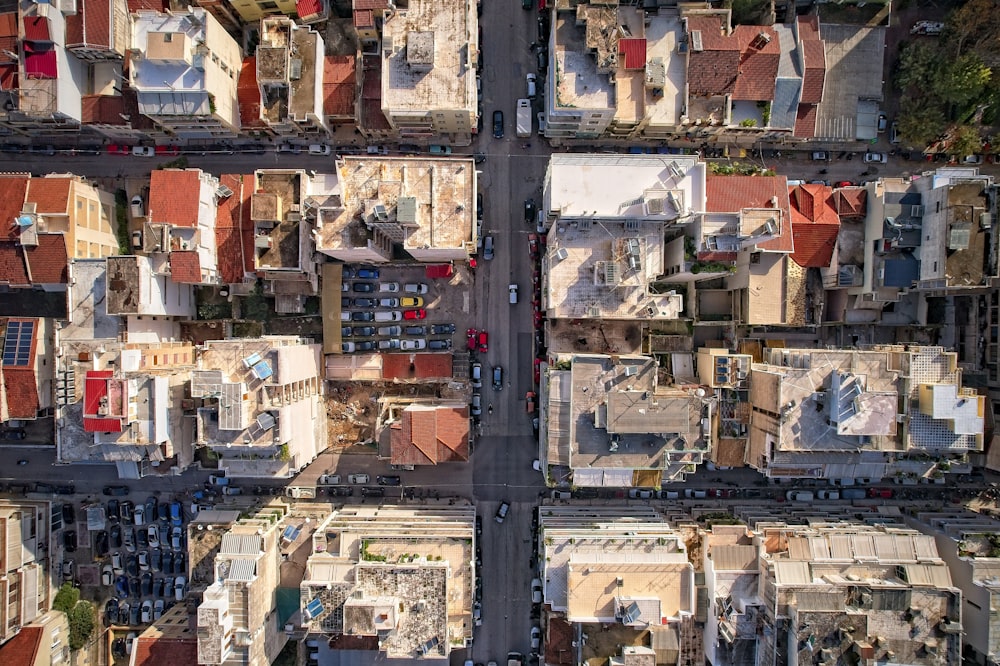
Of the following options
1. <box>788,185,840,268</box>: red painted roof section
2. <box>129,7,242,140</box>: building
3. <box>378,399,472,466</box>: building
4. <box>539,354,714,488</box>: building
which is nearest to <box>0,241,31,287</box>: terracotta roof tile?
<box>129,7,242,140</box>: building

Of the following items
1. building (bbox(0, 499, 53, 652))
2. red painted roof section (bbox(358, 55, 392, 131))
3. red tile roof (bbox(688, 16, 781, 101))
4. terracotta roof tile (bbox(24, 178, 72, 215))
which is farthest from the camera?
red painted roof section (bbox(358, 55, 392, 131))

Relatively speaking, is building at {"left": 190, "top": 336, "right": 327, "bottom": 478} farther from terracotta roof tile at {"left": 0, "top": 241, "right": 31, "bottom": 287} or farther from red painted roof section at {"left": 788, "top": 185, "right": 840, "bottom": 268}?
red painted roof section at {"left": 788, "top": 185, "right": 840, "bottom": 268}

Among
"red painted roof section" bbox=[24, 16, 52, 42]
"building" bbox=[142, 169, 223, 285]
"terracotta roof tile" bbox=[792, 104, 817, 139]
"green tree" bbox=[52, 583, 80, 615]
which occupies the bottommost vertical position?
"green tree" bbox=[52, 583, 80, 615]

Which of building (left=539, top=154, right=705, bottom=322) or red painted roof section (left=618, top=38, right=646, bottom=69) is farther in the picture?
red painted roof section (left=618, top=38, right=646, bottom=69)

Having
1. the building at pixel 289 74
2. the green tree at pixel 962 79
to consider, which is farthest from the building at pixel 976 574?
the building at pixel 289 74

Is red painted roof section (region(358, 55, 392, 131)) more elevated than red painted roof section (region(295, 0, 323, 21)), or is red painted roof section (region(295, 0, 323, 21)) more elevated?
red painted roof section (region(295, 0, 323, 21))

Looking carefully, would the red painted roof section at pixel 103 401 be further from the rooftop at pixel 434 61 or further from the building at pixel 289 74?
the rooftop at pixel 434 61

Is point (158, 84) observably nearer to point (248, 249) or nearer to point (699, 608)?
point (248, 249)
